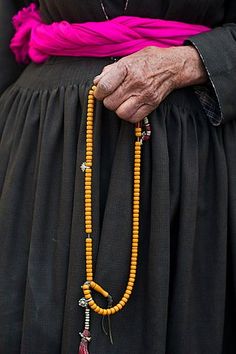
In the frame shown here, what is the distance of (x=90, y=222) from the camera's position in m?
0.91

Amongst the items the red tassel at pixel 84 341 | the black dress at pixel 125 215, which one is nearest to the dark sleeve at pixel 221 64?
the black dress at pixel 125 215

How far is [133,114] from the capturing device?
0.88m

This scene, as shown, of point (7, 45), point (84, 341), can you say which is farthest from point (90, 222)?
point (7, 45)

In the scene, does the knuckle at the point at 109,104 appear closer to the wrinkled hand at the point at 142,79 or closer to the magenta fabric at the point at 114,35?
the wrinkled hand at the point at 142,79

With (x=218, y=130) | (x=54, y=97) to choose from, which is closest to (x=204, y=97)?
(x=218, y=130)

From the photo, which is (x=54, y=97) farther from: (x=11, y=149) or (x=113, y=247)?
(x=113, y=247)

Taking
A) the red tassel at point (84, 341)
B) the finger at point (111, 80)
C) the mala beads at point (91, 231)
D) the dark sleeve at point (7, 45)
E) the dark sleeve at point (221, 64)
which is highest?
the dark sleeve at point (7, 45)

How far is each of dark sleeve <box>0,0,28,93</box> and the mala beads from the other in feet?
1.55

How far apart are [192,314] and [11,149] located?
1.73ft

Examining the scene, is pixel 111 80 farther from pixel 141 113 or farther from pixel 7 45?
pixel 7 45

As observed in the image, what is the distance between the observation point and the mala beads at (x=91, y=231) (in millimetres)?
888

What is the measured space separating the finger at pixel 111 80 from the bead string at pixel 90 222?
55mm

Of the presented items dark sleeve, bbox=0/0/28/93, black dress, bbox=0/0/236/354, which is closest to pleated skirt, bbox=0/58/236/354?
black dress, bbox=0/0/236/354

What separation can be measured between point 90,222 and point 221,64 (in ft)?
1.31
